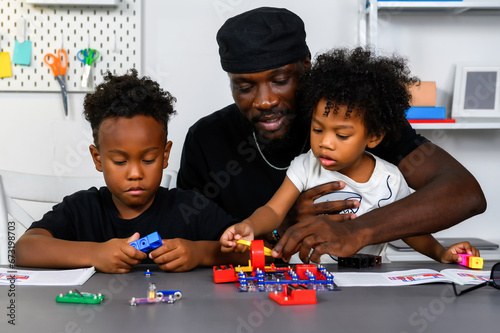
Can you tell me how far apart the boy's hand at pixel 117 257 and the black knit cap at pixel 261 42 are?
0.60 meters

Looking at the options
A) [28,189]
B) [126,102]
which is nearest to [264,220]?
[126,102]

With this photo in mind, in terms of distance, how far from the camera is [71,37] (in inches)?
92.0

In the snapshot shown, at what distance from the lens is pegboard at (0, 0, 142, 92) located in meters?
2.33

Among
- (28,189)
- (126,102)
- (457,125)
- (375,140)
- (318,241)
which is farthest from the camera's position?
(457,125)

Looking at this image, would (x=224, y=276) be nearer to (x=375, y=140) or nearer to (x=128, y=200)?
(x=128, y=200)

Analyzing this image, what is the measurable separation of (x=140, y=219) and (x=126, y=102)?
282 mm

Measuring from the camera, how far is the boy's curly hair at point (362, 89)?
143cm

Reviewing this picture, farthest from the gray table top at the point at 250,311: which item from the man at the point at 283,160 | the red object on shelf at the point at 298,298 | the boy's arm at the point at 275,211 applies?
the boy's arm at the point at 275,211

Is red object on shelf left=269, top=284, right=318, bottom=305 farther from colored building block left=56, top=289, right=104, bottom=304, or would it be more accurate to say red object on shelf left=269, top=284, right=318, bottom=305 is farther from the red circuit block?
colored building block left=56, top=289, right=104, bottom=304

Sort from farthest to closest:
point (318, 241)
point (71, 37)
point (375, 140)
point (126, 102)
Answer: point (71, 37), point (375, 140), point (126, 102), point (318, 241)

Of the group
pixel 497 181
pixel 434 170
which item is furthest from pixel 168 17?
pixel 497 181

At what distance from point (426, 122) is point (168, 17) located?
1.10 m

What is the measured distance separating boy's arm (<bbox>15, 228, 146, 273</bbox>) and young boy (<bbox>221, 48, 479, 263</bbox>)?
1.10 feet

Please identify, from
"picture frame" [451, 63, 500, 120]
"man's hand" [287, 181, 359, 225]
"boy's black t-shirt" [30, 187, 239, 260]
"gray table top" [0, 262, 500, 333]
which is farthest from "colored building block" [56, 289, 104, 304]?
"picture frame" [451, 63, 500, 120]
